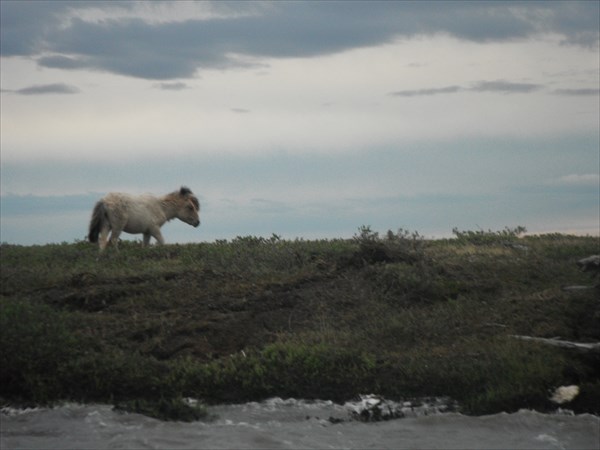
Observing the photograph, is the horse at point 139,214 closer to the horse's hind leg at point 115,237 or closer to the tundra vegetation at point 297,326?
the horse's hind leg at point 115,237

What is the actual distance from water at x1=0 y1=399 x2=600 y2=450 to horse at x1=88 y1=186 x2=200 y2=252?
8.98 m

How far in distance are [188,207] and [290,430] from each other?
1314 centimetres

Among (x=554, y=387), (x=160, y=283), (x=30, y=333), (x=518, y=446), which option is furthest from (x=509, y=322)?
(x=30, y=333)

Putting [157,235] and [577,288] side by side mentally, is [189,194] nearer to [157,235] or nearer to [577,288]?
[157,235]

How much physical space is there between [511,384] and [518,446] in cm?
144

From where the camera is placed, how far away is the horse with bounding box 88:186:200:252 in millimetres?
21656

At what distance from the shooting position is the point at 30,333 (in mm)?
13914

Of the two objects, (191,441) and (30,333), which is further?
(30,333)

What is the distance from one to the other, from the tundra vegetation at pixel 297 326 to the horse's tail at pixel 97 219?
1171 millimetres

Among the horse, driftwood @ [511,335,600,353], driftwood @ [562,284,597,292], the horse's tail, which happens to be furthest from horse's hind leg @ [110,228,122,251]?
driftwood @ [511,335,600,353]

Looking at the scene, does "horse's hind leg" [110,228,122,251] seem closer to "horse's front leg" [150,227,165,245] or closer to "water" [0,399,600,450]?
"horse's front leg" [150,227,165,245]

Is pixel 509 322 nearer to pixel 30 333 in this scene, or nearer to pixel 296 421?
pixel 296 421

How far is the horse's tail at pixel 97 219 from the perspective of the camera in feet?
71.0

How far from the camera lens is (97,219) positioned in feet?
71.1
